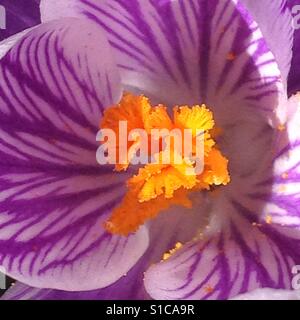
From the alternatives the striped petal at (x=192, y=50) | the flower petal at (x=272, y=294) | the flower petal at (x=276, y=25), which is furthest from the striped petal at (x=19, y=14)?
the flower petal at (x=272, y=294)

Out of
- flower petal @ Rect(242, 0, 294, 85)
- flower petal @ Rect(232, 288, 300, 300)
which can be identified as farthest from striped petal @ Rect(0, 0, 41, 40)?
flower petal @ Rect(232, 288, 300, 300)

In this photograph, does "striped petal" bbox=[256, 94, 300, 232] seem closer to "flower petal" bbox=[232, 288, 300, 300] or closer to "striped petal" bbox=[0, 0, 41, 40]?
"flower petal" bbox=[232, 288, 300, 300]

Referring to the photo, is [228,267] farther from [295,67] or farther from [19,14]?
[19,14]

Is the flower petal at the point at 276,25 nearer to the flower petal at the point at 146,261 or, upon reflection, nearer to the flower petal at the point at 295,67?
the flower petal at the point at 295,67

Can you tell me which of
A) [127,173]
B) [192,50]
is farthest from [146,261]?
[192,50]

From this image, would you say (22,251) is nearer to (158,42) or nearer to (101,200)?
(101,200)

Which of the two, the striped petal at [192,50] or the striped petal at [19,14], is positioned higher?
the striped petal at [19,14]

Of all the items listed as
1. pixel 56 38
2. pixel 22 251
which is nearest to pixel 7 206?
pixel 22 251

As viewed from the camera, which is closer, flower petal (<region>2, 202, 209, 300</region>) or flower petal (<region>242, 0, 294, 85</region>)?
flower petal (<region>242, 0, 294, 85</region>)
